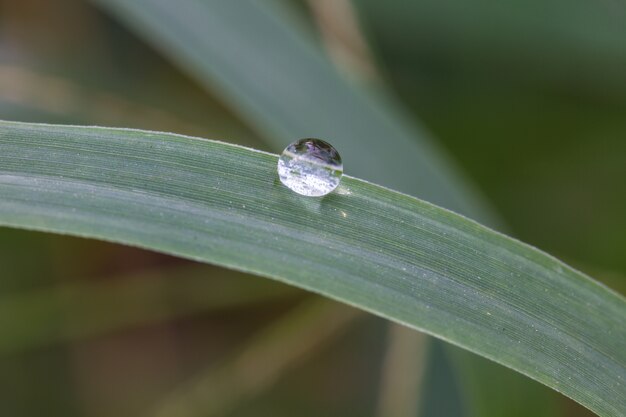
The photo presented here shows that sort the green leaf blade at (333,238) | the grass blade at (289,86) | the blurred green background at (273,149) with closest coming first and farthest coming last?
the green leaf blade at (333,238), the grass blade at (289,86), the blurred green background at (273,149)

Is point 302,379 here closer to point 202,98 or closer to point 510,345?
point 202,98

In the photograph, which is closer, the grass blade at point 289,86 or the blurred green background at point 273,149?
the grass blade at point 289,86

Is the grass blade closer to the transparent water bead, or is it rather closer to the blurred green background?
the blurred green background

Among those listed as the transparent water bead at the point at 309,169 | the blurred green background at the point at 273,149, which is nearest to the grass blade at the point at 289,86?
the blurred green background at the point at 273,149

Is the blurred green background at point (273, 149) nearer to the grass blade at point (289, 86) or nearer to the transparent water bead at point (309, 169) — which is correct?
the grass blade at point (289, 86)

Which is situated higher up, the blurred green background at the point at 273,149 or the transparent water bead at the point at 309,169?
the blurred green background at the point at 273,149

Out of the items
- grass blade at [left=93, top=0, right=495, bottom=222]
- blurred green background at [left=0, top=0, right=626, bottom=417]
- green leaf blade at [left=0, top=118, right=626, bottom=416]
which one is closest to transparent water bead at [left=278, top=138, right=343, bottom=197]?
green leaf blade at [left=0, top=118, right=626, bottom=416]
